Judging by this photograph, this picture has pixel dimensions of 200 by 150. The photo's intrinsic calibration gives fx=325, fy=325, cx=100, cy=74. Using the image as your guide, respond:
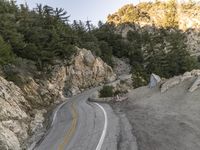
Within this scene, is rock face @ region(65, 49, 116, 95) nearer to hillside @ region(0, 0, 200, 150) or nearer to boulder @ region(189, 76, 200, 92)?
hillside @ region(0, 0, 200, 150)

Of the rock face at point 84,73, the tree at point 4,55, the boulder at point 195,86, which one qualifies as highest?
the tree at point 4,55

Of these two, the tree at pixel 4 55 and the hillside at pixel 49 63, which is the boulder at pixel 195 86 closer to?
the hillside at pixel 49 63

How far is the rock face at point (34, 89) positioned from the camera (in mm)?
23430

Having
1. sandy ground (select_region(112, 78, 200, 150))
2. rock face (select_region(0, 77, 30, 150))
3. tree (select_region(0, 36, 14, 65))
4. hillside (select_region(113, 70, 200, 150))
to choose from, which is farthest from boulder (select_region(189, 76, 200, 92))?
tree (select_region(0, 36, 14, 65))

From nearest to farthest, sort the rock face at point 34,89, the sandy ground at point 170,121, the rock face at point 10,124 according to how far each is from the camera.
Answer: the sandy ground at point 170,121
the rock face at point 10,124
the rock face at point 34,89

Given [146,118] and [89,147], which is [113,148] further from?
[146,118]

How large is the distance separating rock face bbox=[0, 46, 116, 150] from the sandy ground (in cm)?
807

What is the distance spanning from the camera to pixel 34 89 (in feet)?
143

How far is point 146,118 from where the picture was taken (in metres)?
19.7

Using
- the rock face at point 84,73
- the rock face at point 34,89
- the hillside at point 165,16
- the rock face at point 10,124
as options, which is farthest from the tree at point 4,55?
the hillside at point 165,16

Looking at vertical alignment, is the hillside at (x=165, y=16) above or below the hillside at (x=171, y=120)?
above

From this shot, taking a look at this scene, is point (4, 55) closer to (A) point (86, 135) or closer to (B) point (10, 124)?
(B) point (10, 124)

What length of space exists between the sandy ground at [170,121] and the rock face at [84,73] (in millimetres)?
35943

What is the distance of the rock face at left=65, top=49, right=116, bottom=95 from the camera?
6139cm
